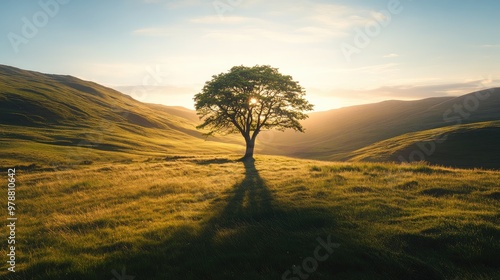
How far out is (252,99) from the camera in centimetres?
4694

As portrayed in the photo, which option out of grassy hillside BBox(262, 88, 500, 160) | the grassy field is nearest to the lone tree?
the grassy field

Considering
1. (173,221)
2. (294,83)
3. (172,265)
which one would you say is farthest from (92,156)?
(172,265)

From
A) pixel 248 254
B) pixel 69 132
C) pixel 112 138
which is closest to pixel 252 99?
pixel 248 254

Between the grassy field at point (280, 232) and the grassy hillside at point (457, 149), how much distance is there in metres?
54.1

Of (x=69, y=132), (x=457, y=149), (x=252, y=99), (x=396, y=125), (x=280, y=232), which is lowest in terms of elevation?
(x=280, y=232)

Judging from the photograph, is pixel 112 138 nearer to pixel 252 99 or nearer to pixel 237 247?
pixel 252 99

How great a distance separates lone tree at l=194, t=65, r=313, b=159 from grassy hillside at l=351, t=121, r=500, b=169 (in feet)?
122

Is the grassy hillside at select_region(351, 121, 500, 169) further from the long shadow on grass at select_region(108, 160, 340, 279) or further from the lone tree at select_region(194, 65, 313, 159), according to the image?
the long shadow on grass at select_region(108, 160, 340, 279)

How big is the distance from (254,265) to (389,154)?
78.2 metres

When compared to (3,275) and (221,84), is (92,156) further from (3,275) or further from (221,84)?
(3,275)

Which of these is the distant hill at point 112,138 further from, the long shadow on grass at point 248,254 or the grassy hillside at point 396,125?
the long shadow on grass at point 248,254

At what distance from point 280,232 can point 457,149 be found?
7773cm

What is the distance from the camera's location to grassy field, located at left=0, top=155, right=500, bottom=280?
8312 millimetres

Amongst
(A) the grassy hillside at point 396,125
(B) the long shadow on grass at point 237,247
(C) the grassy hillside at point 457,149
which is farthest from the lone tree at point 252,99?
(A) the grassy hillside at point 396,125
